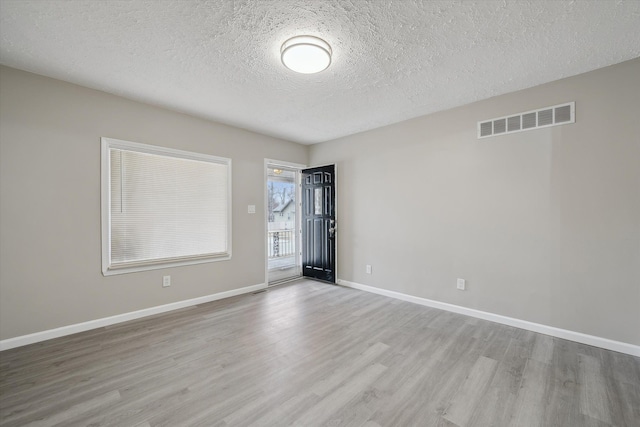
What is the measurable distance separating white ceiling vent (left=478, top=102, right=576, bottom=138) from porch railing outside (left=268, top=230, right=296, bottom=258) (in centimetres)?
474

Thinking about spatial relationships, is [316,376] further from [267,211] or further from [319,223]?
[319,223]

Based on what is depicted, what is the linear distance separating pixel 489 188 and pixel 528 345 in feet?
5.70

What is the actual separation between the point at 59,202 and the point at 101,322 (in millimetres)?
1410

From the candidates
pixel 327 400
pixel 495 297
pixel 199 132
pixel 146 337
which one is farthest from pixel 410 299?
pixel 199 132

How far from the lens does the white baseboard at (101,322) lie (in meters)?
2.54

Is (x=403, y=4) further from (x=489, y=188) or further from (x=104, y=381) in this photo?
(x=104, y=381)

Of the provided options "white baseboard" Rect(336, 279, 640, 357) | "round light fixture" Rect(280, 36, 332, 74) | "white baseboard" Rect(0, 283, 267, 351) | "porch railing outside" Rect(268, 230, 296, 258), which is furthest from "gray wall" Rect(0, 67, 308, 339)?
"white baseboard" Rect(336, 279, 640, 357)

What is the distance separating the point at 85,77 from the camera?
8.81 feet

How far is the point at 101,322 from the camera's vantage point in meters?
2.99

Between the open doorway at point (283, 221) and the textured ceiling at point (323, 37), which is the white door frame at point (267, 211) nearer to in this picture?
the open doorway at point (283, 221)

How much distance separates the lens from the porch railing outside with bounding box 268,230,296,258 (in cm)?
671

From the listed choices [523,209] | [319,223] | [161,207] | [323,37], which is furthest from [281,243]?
[323,37]

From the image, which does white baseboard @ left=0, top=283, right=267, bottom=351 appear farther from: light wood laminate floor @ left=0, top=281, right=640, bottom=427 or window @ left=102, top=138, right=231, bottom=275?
window @ left=102, top=138, right=231, bottom=275

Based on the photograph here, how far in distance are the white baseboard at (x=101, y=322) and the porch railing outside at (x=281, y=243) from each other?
101 inches
